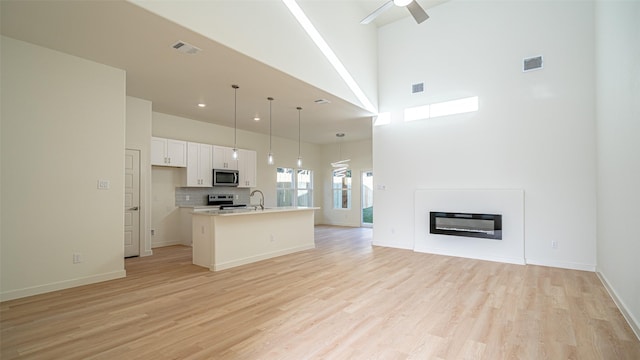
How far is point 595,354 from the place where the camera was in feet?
7.68

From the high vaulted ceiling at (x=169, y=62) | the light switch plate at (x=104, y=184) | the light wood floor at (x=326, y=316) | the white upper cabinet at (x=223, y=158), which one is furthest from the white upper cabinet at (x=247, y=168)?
the light switch plate at (x=104, y=184)

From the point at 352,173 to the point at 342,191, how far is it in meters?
0.80

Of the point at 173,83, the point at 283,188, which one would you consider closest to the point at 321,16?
the point at 173,83

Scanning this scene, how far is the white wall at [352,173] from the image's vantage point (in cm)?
1065

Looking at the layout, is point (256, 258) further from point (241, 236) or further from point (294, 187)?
point (294, 187)

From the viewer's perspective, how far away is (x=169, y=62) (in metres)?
4.16

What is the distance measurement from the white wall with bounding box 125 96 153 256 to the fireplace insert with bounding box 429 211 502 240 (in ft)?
18.2

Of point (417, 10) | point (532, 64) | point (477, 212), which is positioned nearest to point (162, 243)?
point (477, 212)

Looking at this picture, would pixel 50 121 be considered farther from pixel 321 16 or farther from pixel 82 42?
pixel 321 16

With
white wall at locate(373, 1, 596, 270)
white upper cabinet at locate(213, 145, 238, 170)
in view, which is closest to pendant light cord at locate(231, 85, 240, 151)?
white upper cabinet at locate(213, 145, 238, 170)

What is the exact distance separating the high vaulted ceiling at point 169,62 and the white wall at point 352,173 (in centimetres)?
310

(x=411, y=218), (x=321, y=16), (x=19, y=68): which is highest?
(x=321, y=16)

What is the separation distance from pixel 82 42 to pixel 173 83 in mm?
1414

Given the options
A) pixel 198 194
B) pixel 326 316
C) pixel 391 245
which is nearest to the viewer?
pixel 326 316
